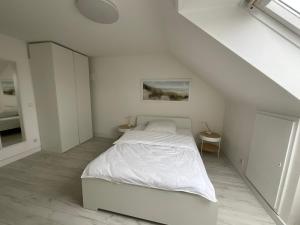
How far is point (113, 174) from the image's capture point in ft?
4.88

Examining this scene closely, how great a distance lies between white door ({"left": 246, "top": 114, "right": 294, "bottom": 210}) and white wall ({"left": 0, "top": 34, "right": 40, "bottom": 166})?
12.9 feet

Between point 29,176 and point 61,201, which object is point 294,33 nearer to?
point 61,201

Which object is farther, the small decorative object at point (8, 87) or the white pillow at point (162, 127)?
the white pillow at point (162, 127)

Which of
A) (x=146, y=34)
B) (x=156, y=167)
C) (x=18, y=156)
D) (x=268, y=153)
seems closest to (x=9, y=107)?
(x=18, y=156)

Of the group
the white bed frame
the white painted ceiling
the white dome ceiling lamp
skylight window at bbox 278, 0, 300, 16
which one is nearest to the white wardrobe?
the white painted ceiling

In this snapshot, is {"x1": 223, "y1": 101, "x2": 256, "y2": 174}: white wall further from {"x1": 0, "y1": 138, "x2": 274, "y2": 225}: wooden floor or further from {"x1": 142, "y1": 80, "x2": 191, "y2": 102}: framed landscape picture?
{"x1": 142, "y1": 80, "x2": 191, "y2": 102}: framed landscape picture

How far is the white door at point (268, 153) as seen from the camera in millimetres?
1504

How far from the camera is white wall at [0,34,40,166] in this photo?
2.49m

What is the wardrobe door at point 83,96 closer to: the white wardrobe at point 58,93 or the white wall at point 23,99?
the white wardrobe at point 58,93

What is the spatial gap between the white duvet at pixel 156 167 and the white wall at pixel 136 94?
4.38ft

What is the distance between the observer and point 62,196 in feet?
5.99

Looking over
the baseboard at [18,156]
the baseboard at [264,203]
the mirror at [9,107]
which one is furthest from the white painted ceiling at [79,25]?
the baseboard at [264,203]

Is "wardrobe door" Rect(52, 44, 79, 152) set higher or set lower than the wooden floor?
higher

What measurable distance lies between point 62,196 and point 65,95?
1.95 m
